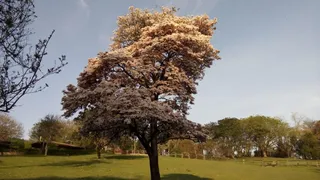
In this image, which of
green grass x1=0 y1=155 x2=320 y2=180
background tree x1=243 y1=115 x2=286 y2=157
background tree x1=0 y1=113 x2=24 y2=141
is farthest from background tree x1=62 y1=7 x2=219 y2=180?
background tree x1=243 y1=115 x2=286 y2=157

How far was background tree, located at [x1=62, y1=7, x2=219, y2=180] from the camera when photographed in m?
19.4

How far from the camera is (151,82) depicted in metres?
22.8

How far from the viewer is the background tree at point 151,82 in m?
19.4

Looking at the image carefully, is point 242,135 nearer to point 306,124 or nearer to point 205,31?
point 306,124

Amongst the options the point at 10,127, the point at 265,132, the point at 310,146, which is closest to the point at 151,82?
the point at 10,127

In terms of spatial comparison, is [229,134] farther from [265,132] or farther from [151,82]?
[151,82]

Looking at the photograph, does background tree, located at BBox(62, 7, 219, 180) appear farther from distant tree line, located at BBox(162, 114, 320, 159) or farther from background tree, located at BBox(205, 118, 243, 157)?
background tree, located at BBox(205, 118, 243, 157)

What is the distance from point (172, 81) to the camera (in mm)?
21766

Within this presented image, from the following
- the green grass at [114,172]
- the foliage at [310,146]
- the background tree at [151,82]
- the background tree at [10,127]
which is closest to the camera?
the background tree at [151,82]

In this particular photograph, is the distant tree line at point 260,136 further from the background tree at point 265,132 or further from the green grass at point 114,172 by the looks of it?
the green grass at point 114,172

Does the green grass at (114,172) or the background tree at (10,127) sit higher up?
the background tree at (10,127)

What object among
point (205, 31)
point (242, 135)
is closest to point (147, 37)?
point (205, 31)

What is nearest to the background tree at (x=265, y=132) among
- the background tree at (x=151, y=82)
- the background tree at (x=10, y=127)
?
the background tree at (x=10, y=127)

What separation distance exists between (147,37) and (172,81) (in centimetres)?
381
